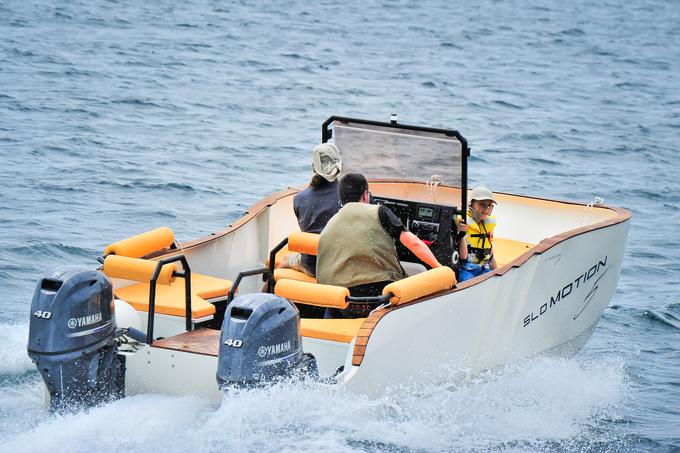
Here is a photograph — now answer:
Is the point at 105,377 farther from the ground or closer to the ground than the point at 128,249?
closer to the ground

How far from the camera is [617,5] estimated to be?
38969mm

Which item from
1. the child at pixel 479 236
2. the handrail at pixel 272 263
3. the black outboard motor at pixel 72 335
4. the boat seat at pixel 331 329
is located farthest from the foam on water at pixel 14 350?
the child at pixel 479 236

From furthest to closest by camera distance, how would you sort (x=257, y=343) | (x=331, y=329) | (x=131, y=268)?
(x=131, y=268) → (x=331, y=329) → (x=257, y=343)

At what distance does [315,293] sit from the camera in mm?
5730

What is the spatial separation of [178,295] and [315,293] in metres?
0.96

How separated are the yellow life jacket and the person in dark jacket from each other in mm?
867

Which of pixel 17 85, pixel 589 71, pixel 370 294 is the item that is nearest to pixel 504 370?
pixel 370 294

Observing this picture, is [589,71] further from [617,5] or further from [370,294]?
[370,294]

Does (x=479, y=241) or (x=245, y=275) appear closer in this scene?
(x=245, y=275)

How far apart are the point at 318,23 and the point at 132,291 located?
22.6 m

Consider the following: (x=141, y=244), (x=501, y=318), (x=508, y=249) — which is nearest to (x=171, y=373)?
(x=141, y=244)

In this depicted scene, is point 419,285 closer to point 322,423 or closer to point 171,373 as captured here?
point 322,423

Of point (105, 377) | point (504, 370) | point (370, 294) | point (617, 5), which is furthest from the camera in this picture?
point (617, 5)

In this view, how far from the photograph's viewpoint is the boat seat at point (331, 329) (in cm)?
577
